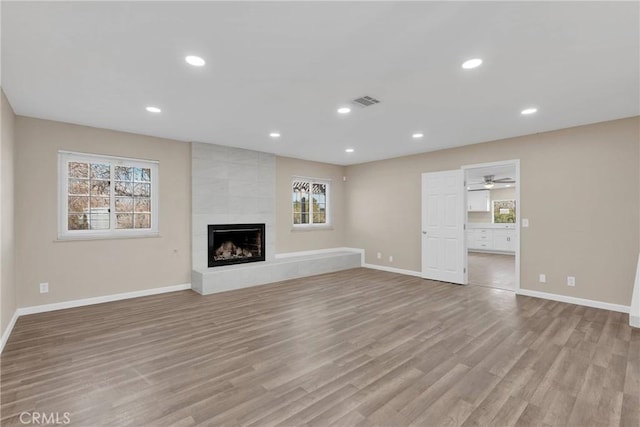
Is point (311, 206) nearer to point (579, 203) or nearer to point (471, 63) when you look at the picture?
point (579, 203)

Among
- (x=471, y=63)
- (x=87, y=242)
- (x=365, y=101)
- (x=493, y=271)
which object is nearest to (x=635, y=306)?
A: (x=493, y=271)

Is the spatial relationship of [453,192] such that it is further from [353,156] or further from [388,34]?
[388,34]

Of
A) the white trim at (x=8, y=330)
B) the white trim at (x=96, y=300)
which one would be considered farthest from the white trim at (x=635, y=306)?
the white trim at (x=8, y=330)

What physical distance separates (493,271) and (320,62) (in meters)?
6.54

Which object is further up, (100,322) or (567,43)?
(567,43)

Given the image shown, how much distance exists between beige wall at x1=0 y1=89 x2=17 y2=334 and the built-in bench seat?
7.18ft

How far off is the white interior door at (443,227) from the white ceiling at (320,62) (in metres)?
1.66

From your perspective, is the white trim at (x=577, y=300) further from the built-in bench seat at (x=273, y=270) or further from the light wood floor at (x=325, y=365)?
the built-in bench seat at (x=273, y=270)

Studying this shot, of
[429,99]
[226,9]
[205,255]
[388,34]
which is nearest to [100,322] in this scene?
[205,255]

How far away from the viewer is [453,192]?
5711 millimetres

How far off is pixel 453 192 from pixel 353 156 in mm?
2214

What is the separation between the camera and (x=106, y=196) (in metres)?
4.59

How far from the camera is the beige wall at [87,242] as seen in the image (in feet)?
12.7

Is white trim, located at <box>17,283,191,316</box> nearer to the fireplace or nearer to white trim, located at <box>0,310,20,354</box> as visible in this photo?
white trim, located at <box>0,310,20,354</box>
